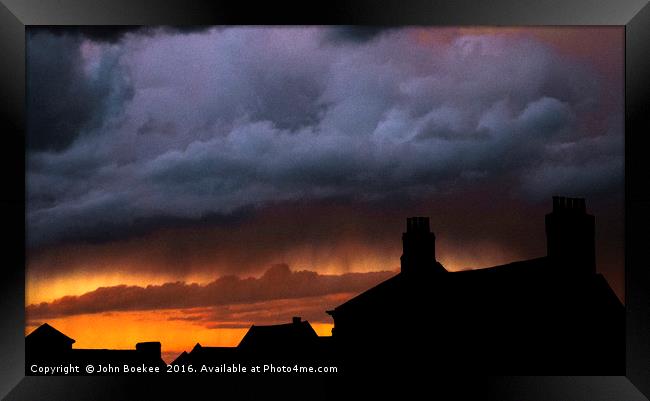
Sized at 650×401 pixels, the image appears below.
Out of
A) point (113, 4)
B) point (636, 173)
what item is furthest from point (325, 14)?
point (636, 173)

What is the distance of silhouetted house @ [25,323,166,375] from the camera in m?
7.05

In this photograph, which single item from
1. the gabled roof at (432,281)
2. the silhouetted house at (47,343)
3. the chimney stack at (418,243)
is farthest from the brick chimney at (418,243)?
the silhouetted house at (47,343)

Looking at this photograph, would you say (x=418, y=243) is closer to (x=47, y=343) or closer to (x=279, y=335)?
(x=279, y=335)

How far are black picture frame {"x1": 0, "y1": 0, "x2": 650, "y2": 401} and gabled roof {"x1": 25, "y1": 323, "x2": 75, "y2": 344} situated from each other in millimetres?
551

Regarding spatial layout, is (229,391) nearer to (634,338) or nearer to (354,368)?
(354,368)

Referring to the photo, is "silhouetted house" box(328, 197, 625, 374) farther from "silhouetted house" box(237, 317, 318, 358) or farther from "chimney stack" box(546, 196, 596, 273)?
"silhouetted house" box(237, 317, 318, 358)

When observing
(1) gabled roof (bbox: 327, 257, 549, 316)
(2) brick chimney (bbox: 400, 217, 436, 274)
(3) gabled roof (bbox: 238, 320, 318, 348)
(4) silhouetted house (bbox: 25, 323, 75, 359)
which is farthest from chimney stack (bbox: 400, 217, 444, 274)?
(4) silhouetted house (bbox: 25, 323, 75, 359)

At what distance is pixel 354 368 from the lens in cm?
780

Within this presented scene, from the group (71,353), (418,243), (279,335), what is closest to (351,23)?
(418,243)

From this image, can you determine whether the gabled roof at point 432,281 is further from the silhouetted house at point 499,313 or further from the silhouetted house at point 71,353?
the silhouetted house at point 71,353

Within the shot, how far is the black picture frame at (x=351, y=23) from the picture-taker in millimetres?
6488

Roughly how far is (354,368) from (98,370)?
2723 millimetres

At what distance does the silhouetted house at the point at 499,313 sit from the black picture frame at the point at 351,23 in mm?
615

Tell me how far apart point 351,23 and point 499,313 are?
3.83 meters
